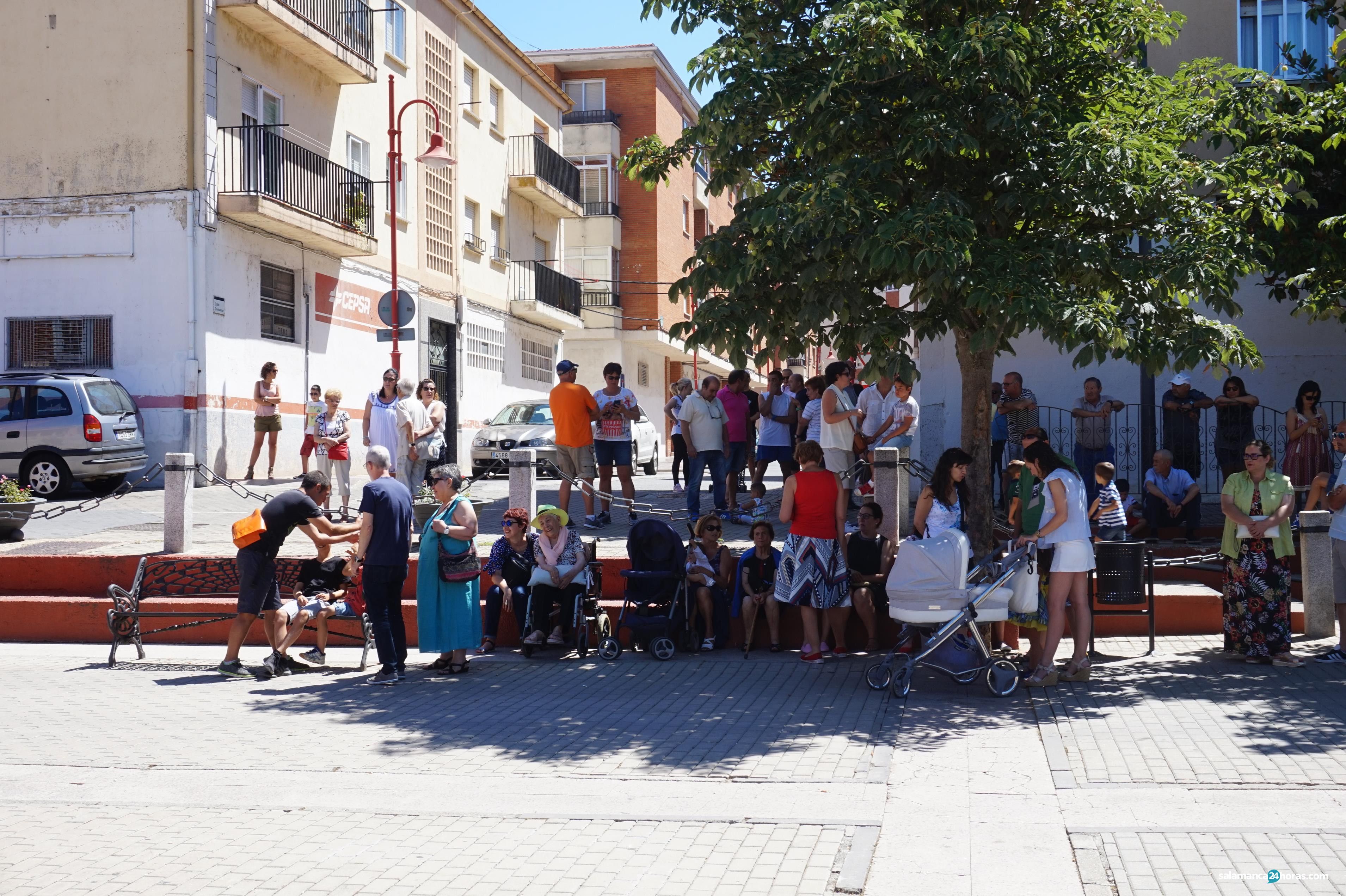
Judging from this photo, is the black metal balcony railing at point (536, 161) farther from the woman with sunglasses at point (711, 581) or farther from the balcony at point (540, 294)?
the woman with sunglasses at point (711, 581)

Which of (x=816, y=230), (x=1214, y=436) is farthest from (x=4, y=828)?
(x=1214, y=436)

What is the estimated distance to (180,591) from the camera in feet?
39.3

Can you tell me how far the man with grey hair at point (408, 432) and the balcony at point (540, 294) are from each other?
20.3 meters

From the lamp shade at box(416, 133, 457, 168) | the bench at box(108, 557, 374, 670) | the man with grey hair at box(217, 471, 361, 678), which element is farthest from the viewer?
the lamp shade at box(416, 133, 457, 168)

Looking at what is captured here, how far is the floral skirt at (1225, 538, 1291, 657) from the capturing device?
9602 mm

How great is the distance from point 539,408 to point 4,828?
18603mm

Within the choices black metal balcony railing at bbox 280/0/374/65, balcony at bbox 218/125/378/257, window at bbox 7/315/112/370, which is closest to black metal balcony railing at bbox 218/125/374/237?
balcony at bbox 218/125/378/257

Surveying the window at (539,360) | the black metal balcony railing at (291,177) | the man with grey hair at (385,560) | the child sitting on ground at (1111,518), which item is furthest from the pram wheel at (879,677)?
the window at (539,360)

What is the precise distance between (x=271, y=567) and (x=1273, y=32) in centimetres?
1611

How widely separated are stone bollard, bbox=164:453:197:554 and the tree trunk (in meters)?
7.36

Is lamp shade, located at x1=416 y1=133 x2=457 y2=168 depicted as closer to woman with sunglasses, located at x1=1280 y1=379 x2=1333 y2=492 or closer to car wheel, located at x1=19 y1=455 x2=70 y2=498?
car wheel, located at x1=19 y1=455 x2=70 y2=498

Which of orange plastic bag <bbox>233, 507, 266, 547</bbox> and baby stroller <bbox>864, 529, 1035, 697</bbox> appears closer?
baby stroller <bbox>864, 529, 1035, 697</bbox>

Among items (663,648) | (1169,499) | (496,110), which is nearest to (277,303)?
(496,110)

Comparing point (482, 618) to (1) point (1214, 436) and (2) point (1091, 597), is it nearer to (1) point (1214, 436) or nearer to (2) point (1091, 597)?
(2) point (1091, 597)
